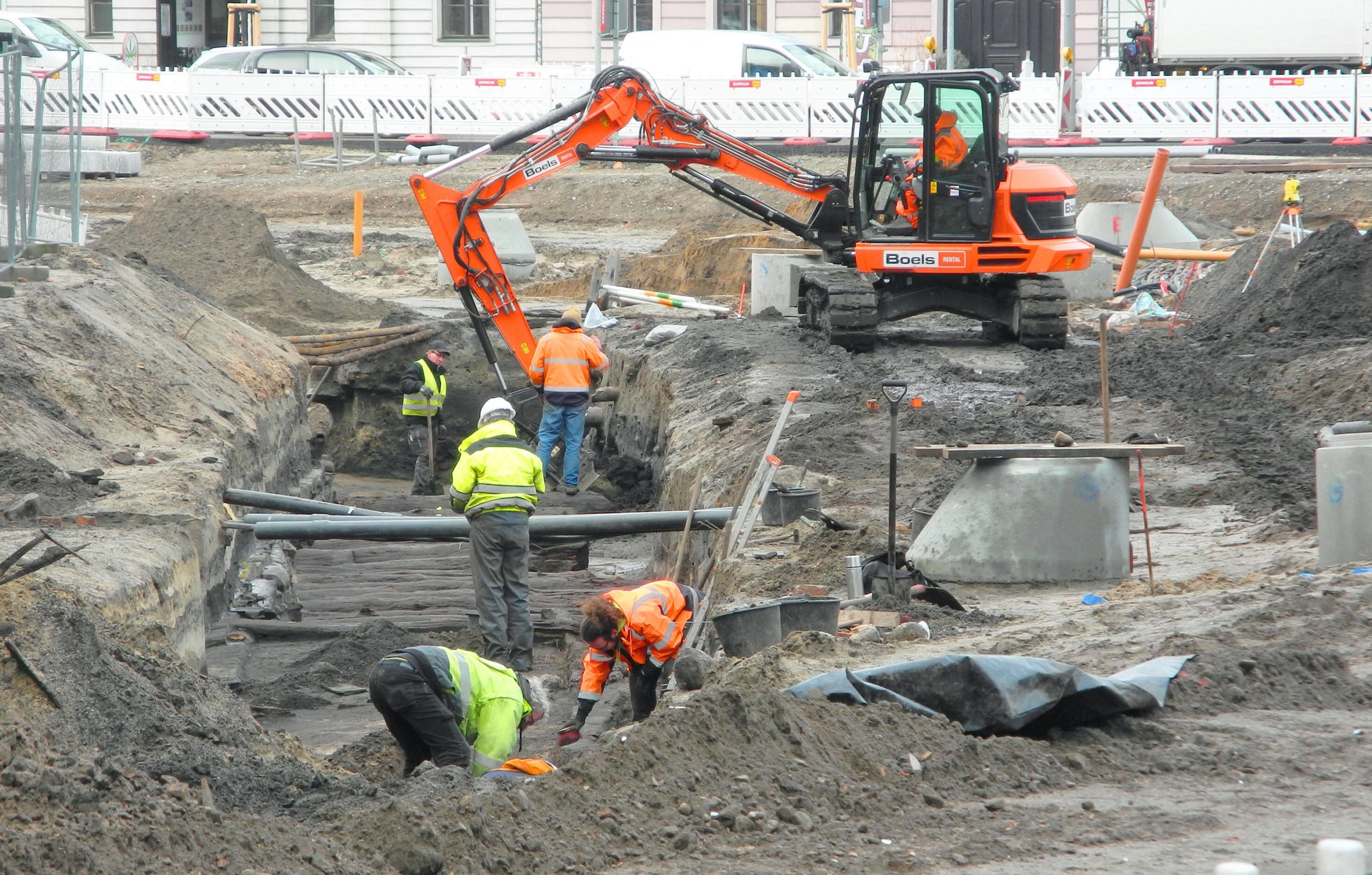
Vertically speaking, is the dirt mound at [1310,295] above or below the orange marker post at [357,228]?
below

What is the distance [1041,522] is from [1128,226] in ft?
41.9

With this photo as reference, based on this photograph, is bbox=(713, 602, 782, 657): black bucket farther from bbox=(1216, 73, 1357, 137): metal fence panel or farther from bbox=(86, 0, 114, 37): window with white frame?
bbox=(86, 0, 114, 37): window with white frame

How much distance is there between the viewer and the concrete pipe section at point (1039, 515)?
26.0 feet

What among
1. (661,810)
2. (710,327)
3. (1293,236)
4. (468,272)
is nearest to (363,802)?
(661,810)

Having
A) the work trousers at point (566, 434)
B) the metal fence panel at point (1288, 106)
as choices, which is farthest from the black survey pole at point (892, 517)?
the metal fence panel at point (1288, 106)

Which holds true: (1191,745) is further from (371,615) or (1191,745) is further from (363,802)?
(371,615)

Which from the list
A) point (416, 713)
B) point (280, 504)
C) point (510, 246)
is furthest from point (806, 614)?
point (510, 246)

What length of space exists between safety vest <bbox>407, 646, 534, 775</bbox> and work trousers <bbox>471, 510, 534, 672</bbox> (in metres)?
2.42

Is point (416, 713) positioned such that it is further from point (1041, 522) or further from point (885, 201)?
point (885, 201)

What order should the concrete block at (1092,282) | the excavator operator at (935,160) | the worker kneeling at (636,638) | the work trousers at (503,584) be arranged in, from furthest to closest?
the concrete block at (1092,282)
the excavator operator at (935,160)
the work trousers at (503,584)
the worker kneeling at (636,638)

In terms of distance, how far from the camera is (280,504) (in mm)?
10742

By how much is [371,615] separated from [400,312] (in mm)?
8686

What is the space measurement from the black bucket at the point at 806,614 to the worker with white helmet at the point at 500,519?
2.92m

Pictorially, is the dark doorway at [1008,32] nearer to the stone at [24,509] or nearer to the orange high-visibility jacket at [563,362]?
the orange high-visibility jacket at [563,362]
